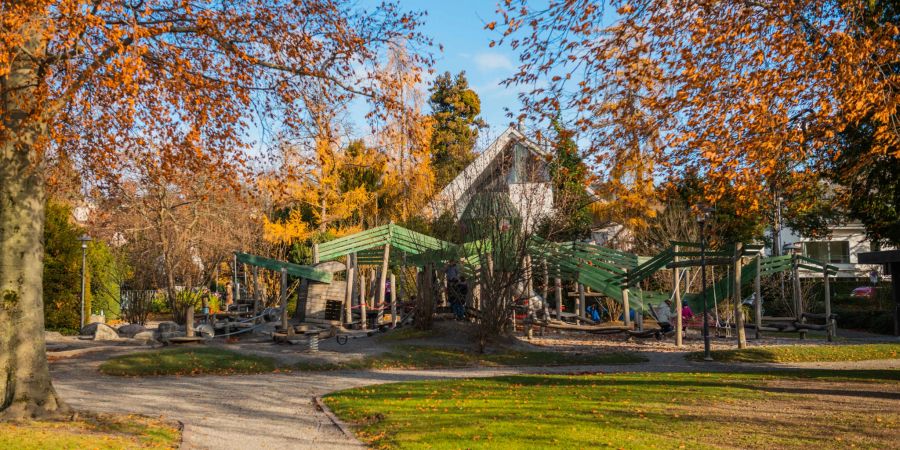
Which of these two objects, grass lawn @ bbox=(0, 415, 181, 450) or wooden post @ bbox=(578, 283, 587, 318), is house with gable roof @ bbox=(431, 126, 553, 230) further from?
grass lawn @ bbox=(0, 415, 181, 450)

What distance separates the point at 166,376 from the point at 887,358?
605 inches

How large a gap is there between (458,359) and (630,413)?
9179 millimetres

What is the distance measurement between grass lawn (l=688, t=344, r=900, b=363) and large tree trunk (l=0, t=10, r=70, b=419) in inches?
549

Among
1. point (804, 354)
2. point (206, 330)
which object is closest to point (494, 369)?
point (804, 354)

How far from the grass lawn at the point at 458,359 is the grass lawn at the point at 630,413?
12.5 feet

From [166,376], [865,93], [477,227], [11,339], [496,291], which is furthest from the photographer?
[477,227]

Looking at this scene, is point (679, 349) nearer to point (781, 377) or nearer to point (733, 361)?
point (733, 361)

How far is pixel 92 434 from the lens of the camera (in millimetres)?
8734

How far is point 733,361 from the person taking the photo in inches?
718

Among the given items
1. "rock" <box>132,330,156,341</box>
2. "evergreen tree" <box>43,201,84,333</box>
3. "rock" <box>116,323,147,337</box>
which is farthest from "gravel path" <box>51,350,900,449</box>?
"evergreen tree" <box>43,201,84,333</box>

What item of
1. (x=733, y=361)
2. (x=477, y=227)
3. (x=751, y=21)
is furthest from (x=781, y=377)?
(x=477, y=227)

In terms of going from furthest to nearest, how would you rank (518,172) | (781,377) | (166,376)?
(518,172) < (166,376) < (781,377)

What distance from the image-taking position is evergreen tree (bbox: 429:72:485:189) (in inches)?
1689

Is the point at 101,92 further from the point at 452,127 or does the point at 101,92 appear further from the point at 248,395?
the point at 452,127
